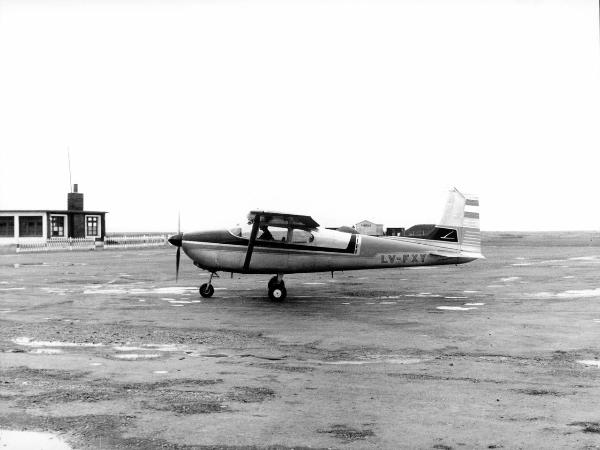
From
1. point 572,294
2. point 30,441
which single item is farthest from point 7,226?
point 30,441

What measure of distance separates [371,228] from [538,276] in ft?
227

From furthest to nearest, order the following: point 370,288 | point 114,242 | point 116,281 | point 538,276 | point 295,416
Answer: point 114,242, point 538,276, point 116,281, point 370,288, point 295,416

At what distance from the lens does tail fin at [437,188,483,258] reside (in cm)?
1958

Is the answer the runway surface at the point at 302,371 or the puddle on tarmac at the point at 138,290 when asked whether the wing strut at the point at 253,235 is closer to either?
the runway surface at the point at 302,371

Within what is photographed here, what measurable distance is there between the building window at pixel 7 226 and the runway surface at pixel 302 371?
43.7 m

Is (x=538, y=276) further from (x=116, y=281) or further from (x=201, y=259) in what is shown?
(x=116, y=281)

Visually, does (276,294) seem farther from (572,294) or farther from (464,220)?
(572,294)

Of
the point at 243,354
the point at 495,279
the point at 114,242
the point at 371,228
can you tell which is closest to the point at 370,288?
the point at 495,279

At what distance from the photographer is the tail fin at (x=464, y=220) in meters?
19.6

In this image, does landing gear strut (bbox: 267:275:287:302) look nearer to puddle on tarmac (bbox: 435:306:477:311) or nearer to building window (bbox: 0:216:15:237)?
puddle on tarmac (bbox: 435:306:477:311)

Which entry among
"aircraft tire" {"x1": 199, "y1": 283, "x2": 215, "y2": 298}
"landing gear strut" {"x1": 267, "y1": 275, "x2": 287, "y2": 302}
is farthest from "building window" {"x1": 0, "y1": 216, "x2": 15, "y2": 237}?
"landing gear strut" {"x1": 267, "y1": 275, "x2": 287, "y2": 302}

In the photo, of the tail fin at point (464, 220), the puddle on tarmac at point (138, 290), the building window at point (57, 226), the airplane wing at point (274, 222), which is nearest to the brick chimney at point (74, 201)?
the building window at point (57, 226)

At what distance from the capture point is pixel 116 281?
23656mm

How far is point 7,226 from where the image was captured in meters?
57.7
